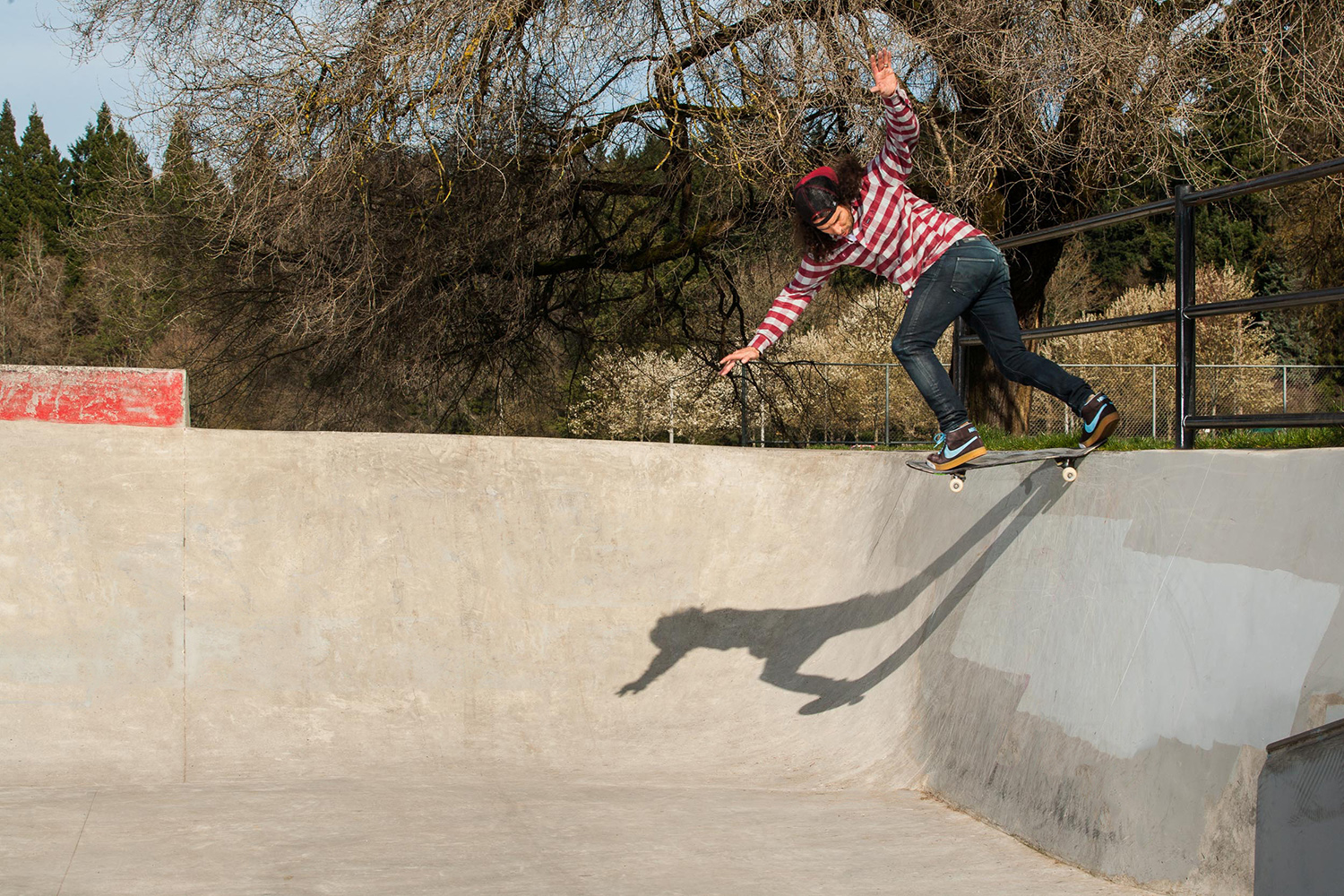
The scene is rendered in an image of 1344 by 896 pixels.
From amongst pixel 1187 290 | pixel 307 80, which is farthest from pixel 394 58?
pixel 1187 290

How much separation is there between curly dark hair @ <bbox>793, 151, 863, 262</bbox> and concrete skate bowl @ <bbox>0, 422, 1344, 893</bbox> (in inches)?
55.1

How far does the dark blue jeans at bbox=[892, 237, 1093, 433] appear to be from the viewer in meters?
4.23

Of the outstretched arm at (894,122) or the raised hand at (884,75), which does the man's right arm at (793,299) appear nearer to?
the outstretched arm at (894,122)

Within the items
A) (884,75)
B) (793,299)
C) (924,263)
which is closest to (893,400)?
(793,299)

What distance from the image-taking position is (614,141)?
1091 centimetres

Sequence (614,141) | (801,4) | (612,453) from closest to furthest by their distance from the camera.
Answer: (612,453)
(801,4)
(614,141)

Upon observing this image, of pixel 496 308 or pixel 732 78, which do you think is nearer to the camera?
pixel 732 78

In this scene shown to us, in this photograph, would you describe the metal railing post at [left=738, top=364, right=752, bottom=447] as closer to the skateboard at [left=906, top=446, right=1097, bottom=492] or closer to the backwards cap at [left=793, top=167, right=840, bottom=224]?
the skateboard at [left=906, top=446, right=1097, bottom=492]

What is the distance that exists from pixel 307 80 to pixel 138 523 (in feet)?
16.4

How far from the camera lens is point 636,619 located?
618 cm

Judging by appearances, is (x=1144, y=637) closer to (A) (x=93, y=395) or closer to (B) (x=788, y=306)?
(B) (x=788, y=306)

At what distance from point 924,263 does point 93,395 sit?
14.9 feet

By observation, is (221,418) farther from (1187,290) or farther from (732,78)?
(1187,290)

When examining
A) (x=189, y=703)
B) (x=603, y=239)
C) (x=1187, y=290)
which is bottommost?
(x=189, y=703)
